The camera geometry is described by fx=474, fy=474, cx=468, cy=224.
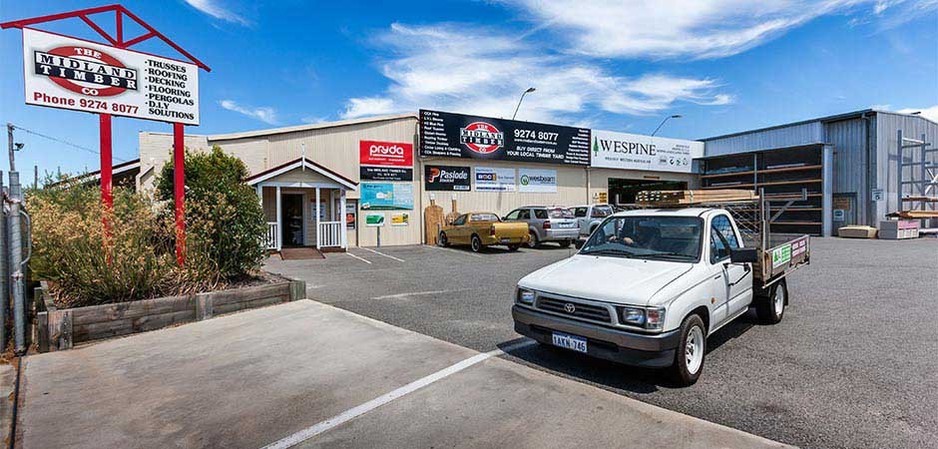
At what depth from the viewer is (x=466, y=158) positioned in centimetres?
2202

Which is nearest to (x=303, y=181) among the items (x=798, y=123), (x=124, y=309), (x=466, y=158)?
(x=466, y=158)

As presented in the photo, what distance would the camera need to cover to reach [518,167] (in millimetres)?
23859

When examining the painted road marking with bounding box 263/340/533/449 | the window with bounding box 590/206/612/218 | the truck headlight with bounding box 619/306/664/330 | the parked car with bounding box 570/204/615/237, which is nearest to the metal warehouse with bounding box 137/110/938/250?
the parked car with bounding box 570/204/615/237

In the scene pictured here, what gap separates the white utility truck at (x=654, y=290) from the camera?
412cm

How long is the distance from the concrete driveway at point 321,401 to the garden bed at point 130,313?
0.75 ft

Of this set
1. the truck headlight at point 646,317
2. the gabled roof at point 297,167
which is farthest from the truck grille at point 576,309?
the gabled roof at point 297,167

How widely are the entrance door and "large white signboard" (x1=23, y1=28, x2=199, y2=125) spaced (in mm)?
11154

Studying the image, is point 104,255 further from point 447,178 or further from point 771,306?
point 447,178

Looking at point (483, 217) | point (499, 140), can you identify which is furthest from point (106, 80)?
point (499, 140)

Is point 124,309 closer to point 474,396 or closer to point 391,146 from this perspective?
point 474,396

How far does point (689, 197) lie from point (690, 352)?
8.64 ft

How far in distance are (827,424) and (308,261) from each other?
13.8m

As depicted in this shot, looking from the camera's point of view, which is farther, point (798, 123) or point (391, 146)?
point (798, 123)

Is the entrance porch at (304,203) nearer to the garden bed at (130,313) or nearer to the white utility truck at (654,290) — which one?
the garden bed at (130,313)
